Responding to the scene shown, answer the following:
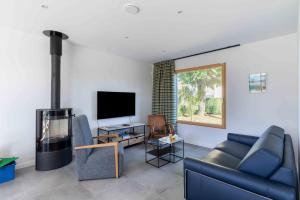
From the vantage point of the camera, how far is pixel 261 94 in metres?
3.35

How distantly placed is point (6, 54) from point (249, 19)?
13.0ft

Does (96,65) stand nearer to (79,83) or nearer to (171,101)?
(79,83)

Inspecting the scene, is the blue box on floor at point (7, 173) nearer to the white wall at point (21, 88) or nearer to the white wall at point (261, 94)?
the white wall at point (21, 88)

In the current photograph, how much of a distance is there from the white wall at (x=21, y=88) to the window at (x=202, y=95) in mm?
3362

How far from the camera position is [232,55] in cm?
372

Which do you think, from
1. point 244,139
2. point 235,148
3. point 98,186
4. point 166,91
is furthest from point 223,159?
point 166,91

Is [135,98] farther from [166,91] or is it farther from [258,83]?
[258,83]

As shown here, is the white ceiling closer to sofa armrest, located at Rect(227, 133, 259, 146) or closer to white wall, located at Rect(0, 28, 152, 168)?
white wall, located at Rect(0, 28, 152, 168)

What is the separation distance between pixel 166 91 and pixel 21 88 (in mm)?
3455

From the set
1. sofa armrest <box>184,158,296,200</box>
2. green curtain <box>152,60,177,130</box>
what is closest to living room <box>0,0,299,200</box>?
sofa armrest <box>184,158,296,200</box>

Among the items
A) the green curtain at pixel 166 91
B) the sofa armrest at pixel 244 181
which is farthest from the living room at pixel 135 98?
the green curtain at pixel 166 91

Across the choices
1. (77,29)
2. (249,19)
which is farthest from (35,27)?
(249,19)

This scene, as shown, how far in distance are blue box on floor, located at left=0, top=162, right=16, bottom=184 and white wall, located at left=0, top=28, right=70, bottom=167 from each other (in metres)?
0.40

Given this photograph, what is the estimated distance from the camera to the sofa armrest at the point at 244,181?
123 cm
